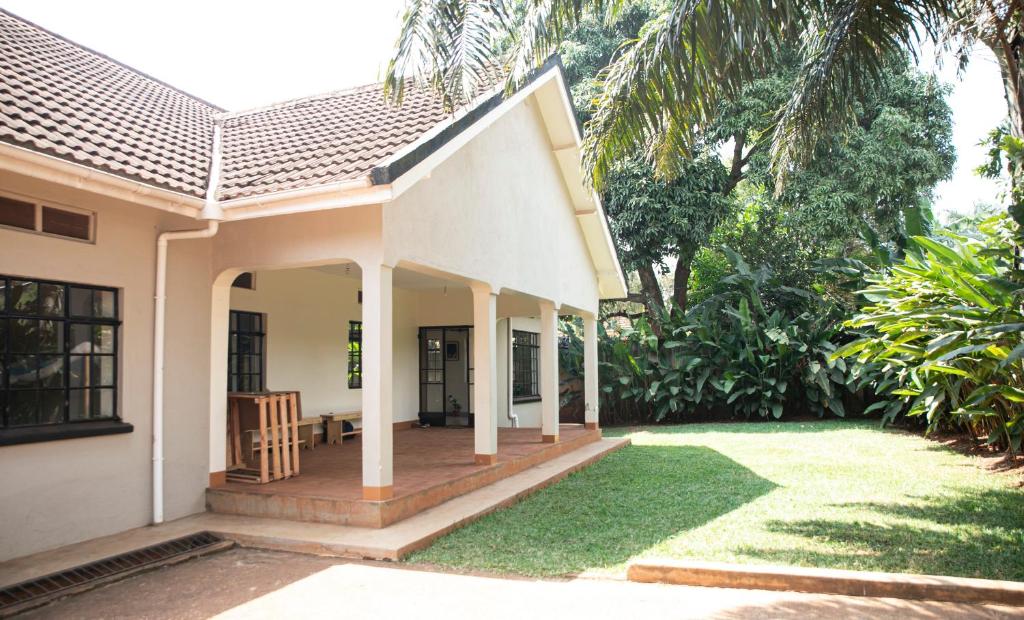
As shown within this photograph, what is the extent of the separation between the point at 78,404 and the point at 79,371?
0.30m

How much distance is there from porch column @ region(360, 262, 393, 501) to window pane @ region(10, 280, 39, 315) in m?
2.81

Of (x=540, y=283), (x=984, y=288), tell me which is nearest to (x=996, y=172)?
(x=984, y=288)

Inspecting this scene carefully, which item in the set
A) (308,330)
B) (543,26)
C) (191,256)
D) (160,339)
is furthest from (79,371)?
(543,26)

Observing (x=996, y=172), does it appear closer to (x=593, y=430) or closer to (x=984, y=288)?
(x=984, y=288)

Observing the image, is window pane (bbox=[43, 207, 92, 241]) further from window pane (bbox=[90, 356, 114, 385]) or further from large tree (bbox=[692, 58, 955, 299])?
large tree (bbox=[692, 58, 955, 299])

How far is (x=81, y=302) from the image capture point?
6543 mm

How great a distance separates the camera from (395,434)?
42.8ft

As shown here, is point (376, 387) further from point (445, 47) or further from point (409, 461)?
point (445, 47)

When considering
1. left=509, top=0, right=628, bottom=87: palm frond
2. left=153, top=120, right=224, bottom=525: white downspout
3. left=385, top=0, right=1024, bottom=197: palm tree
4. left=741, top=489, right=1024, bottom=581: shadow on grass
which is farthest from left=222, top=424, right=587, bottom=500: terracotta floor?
left=509, top=0, right=628, bottom=87: palm frond

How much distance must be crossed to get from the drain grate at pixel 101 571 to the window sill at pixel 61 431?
1.13 meters

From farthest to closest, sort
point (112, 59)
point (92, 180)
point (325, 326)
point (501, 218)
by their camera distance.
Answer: point (325, 326)
point (112, 59)
point (501, 218)
point (92, 180)

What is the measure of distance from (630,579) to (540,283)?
676 cm

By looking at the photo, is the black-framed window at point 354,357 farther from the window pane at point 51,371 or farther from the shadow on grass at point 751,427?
the shadow on grass at point 751,427

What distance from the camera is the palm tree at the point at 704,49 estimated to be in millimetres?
6691
